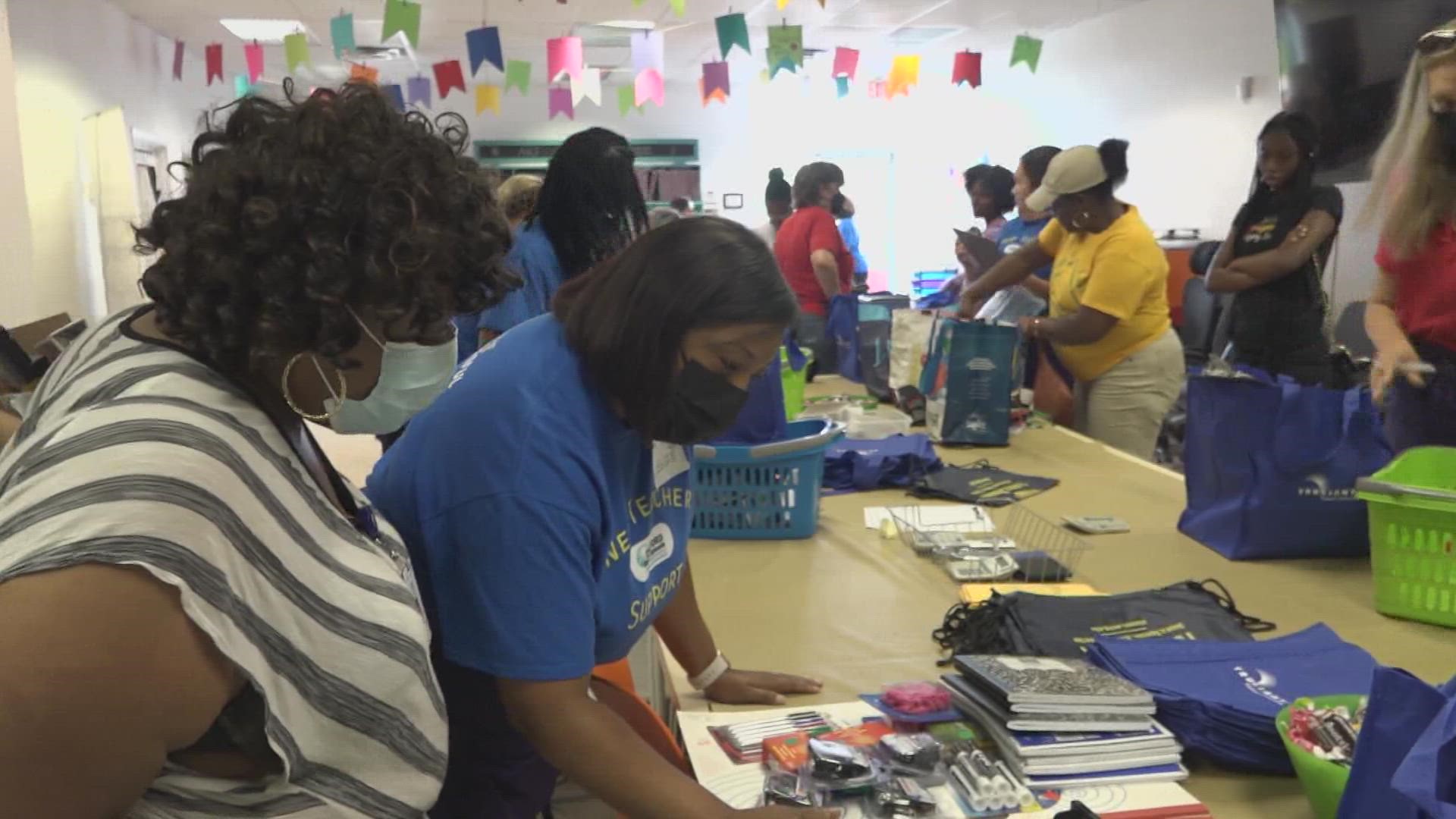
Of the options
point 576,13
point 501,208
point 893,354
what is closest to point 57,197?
point 576,13

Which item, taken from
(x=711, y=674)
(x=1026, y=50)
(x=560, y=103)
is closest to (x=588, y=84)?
(x=560, y=103)

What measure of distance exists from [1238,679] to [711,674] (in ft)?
2.15

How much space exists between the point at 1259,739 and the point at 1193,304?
188 inches

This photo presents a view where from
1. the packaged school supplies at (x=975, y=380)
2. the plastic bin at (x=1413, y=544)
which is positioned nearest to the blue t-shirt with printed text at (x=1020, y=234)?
the packaged school supplies at (x=975, y=380)

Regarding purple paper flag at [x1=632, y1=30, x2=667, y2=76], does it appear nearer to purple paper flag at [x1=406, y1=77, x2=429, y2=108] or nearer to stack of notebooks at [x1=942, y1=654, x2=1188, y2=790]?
purple paper flag at [x1=406, y1=77, x2=429, y2=108]

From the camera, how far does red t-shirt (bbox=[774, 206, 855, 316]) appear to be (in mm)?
4180

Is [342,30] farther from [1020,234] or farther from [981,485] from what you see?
[981,485]

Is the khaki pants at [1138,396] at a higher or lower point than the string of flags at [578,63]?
lower

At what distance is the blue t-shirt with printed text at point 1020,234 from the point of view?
3.72 metres

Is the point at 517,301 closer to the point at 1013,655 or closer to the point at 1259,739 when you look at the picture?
the point at 1013,655

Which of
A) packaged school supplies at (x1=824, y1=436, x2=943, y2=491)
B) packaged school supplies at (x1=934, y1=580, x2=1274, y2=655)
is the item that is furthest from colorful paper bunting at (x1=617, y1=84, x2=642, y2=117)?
packaged school supplies at (x1=934, y1=580, x2=1274, y2=655)

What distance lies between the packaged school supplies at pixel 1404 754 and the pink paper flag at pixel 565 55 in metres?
6.64

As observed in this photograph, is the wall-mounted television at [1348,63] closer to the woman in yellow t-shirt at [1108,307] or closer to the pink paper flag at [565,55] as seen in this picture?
the woman in yellow t-shirt at [1108,307]

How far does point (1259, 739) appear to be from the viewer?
1.17 meters
